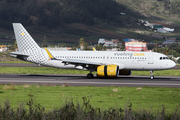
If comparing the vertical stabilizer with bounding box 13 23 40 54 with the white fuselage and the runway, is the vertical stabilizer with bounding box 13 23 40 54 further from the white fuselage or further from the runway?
the runway

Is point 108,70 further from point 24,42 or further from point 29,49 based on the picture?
point 24,42

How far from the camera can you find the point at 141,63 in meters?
39.9

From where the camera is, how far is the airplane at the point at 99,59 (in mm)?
39031

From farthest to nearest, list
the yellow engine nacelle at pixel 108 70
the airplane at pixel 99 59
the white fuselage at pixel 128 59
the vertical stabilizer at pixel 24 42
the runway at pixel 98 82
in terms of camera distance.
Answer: the vertical stabilizer at pixel 24 42
the white fuselage at pixel 128 59
the airplane at pixel 99 59
the yellow engine nacelle at pixel 108 70
the runway at pixel 98 82

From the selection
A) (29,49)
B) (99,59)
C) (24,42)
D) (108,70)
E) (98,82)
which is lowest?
(98,82)

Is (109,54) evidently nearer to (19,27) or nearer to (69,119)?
(19,27)

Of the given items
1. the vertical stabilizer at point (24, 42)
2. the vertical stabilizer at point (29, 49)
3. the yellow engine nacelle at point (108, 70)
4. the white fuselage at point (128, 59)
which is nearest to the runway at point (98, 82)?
the yellow engine nacelle at point (108, 70)

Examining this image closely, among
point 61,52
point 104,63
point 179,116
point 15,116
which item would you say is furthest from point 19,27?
point 179,116

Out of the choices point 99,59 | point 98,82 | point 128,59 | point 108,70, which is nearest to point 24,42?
point 99,59

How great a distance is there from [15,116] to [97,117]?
159 inches

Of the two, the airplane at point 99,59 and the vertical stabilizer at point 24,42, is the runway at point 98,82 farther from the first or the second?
the vertical stabilizer at point 24,42

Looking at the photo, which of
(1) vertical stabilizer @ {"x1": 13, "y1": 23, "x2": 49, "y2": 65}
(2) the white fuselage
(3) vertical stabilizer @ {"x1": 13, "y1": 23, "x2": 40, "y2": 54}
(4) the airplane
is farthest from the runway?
(3) vertical stabilizer @ {"x1": 13, "y1": 23, "x2": 40, "y2": 54}

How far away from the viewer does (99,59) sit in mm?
41500

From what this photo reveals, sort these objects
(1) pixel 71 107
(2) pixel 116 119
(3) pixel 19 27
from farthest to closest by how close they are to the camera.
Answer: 1. (3) pixel 19 27
2. (1) pixel 71 107
3. (2) pixel 116 119
